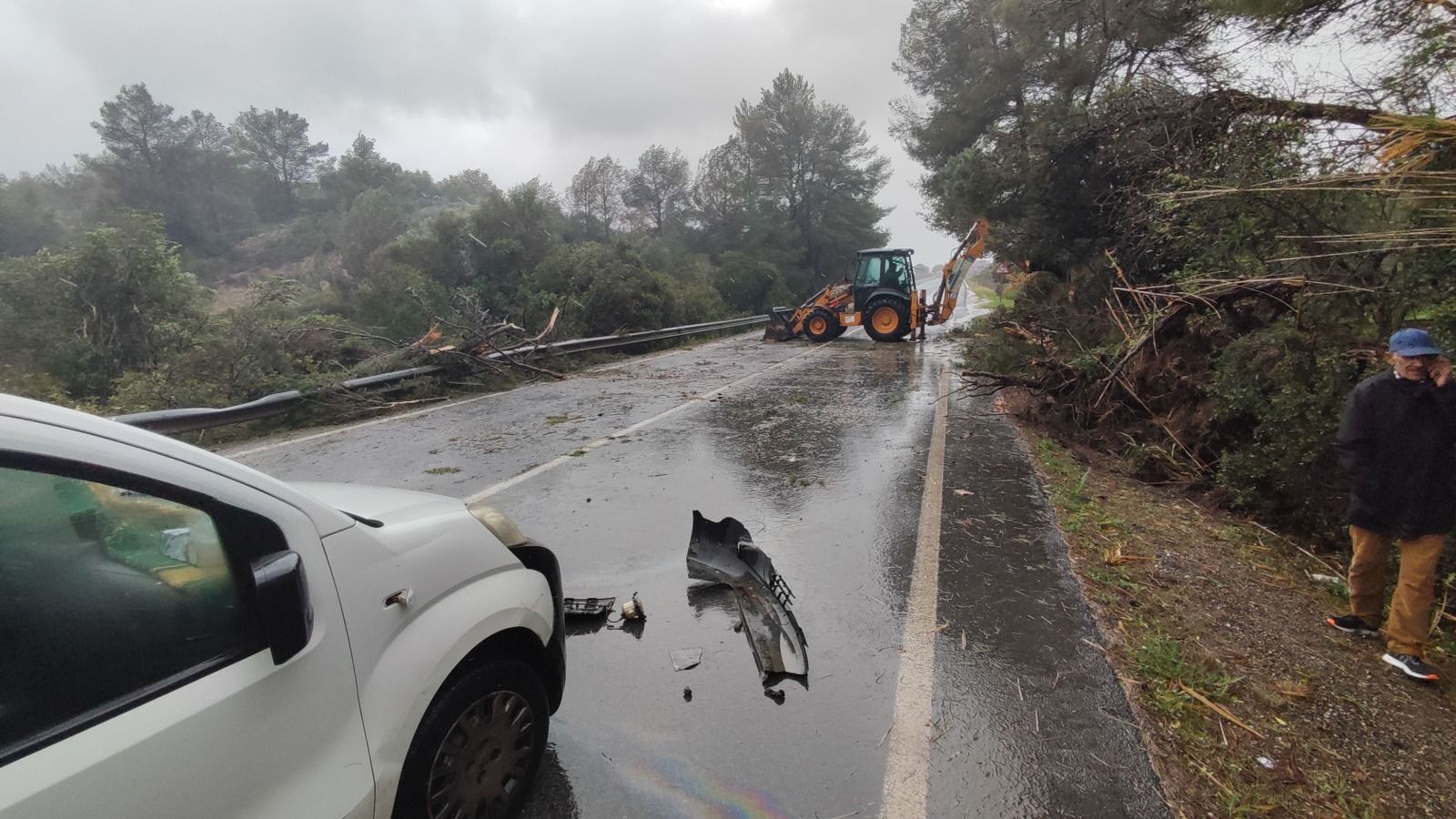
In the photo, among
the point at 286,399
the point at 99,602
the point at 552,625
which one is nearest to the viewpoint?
the point at 99,602

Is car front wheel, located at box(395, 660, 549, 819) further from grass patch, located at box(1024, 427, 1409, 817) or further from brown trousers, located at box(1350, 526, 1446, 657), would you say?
brown trousers, located at box(1350, 526, 1446, 657)

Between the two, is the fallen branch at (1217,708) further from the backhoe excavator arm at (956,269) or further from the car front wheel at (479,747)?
the backhoe excavator arm at (956,269)

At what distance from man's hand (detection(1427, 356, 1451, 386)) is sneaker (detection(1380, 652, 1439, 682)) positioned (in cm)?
146

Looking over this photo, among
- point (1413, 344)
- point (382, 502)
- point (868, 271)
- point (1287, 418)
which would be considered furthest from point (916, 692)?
point (868, 271)

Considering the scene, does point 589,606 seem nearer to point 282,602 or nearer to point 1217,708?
point 282,602

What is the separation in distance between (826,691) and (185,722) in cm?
249

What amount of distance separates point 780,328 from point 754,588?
61.8ft

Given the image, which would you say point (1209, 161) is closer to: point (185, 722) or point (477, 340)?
point (185, 722)

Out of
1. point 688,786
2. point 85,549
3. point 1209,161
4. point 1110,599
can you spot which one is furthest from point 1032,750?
point 1209,161

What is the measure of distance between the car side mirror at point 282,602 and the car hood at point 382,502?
0.56 meters

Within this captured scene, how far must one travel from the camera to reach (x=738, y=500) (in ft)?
19.1

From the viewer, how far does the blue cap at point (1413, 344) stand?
353 centimetres

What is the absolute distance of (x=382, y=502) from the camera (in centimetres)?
236

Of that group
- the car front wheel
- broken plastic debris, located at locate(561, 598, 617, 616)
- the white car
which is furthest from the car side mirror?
broken plastic debris, located at locate(561, 598, 617, 616)
